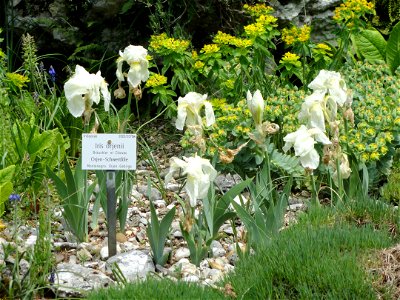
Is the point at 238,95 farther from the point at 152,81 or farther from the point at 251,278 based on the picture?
the point at 251,278

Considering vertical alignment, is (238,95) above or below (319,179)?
above

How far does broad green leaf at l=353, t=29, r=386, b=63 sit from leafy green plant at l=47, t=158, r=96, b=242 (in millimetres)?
3370

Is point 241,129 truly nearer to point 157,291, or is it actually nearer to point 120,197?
point 120,197

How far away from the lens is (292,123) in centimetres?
496

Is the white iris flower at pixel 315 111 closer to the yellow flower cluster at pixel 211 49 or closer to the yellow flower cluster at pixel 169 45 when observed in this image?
the yellow flower cluster at pixel 211 49

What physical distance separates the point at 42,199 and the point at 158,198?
90 centimetres

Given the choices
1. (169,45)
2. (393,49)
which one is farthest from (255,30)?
(393,49)

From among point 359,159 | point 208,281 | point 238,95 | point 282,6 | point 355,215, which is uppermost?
point 282,6

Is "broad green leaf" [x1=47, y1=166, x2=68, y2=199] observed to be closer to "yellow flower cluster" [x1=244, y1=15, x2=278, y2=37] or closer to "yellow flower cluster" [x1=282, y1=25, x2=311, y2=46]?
"yellow flower cluster" [x1=244, y1=15, x2=278, y2=37]

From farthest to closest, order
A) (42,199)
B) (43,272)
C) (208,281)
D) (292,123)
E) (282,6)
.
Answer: (282,6) → (292,123) → (42,199) → (208,281) → (43,272)

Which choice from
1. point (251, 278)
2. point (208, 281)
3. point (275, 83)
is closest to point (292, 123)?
point (275, 83)

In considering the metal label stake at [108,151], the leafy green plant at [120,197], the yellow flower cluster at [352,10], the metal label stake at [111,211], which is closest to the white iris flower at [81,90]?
the metal label stake at [108,151]

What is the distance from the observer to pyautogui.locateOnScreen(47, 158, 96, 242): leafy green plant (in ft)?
13.2

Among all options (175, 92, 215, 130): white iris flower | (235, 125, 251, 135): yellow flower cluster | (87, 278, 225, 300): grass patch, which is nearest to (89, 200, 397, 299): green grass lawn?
(87, 278, 225, 300): grass patch
